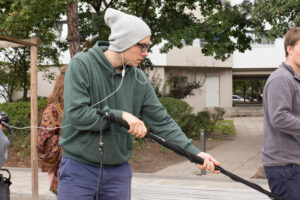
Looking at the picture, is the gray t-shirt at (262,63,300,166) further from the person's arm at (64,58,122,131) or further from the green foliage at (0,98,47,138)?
the green foliage at (0,98,47,138)

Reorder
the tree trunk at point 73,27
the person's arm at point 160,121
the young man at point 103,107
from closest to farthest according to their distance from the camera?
1. the young man at point 103,107
2. the person's arm at point 160,121
3. the tree trunk at point 73,27

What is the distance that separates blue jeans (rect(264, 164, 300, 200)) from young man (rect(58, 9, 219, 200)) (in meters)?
0.45

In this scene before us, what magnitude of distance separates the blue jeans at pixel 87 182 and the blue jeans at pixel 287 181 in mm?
955

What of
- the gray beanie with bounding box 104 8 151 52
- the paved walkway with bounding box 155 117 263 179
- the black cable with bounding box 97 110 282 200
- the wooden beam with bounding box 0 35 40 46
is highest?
the wooden beam with bounding box 0 35 40 46

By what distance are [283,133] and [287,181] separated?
0.96ft

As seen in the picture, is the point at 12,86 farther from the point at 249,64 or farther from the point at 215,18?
the point at 249,64

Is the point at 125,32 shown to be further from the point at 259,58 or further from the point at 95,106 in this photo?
the point at 259,58

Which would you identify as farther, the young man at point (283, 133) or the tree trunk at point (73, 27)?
the tree trunk at point (73, 27)

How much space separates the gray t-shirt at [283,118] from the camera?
8.58 feet

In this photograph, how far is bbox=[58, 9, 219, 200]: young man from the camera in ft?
7.95

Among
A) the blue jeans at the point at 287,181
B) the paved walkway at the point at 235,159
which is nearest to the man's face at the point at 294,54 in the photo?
the blue jeans at the point at 287,181

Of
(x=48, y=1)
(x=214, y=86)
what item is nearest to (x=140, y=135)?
(x=48, y=1)

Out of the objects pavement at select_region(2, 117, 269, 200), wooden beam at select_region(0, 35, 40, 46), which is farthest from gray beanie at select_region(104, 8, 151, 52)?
wooden beam at select_region(0, 35, 40, 46)

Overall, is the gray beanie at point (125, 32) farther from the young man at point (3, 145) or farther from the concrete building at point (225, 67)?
the concrete building at point (225, 67)
